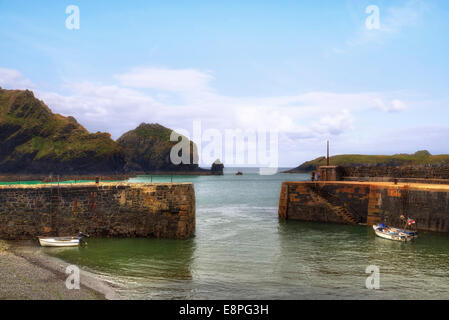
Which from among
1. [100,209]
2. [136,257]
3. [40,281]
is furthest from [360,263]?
[100,209]

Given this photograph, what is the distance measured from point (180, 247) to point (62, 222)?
717cm

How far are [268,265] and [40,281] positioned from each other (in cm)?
976

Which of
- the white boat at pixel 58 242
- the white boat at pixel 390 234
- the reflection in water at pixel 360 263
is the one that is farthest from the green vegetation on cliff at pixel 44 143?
the white boat at pixel 390 234

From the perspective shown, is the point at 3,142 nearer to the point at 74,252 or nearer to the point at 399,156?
the point at 74,252

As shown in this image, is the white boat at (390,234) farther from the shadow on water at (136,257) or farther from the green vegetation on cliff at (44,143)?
the green vegetation on cliff at (44,143)

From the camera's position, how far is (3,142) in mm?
130625

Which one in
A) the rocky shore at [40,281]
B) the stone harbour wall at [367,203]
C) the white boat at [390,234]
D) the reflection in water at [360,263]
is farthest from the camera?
the stone harbour wall at [367,203]

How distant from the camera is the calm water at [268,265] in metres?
13.0

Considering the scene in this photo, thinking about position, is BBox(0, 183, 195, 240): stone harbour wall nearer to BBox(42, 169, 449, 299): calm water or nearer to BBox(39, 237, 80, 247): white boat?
BBox(42, 169, 449, 299): calm water

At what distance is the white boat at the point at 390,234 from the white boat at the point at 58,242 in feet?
61.3

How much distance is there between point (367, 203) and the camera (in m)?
27.7

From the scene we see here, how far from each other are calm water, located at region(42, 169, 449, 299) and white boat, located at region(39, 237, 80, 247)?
0.57m
